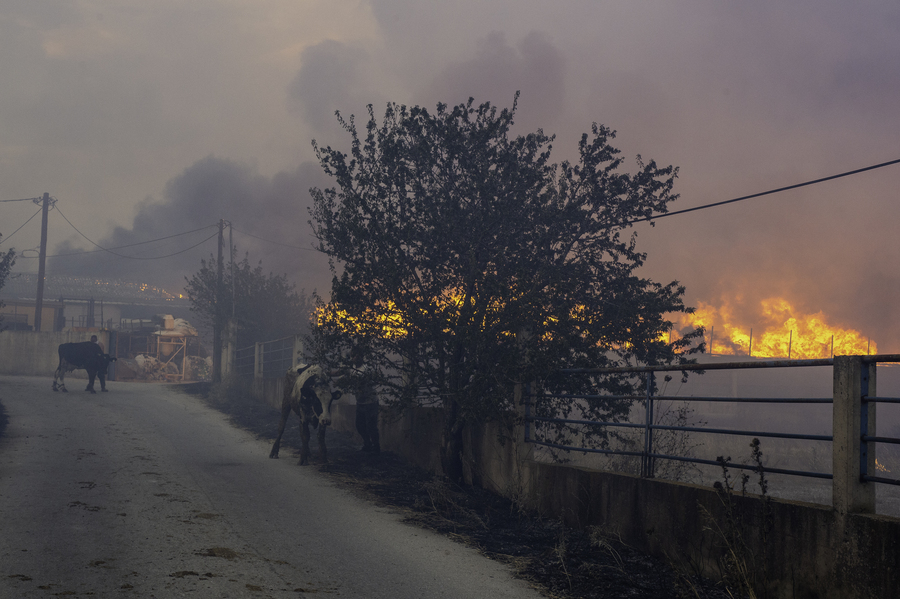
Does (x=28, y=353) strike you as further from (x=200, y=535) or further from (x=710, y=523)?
(x=710, y=523)

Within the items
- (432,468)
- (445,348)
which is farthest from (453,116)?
(432,468)

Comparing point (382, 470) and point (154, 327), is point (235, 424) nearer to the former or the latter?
point (382, 470)

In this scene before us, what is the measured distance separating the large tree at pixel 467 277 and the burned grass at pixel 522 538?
1107mm

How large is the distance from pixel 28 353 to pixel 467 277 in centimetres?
3668

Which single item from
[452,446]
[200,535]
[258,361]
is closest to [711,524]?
[200,535]

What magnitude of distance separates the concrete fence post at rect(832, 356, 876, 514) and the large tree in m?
4.11

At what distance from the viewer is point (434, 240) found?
9984mm

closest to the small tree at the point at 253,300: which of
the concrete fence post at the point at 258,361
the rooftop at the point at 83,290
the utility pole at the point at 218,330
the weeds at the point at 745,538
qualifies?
the utility pole at the point at 218,330

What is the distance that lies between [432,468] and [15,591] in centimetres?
684

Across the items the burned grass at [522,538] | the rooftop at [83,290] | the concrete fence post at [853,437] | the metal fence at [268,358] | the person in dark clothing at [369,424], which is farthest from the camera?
the rooftop at [83,290]

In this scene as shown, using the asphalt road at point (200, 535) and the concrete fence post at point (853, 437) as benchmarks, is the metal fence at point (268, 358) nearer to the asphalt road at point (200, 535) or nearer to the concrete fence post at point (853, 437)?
the asphalt road at point (200, 535)

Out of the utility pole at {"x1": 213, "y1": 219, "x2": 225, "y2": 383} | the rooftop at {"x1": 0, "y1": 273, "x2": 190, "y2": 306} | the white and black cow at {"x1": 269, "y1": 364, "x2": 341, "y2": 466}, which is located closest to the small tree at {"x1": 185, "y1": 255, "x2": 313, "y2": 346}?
the utility pole at {"x1": 213, "y1": 219, "x2": 225, "y2": 383}

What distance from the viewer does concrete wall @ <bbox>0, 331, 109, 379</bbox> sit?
37156 mm

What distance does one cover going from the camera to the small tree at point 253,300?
34219 millimetres
